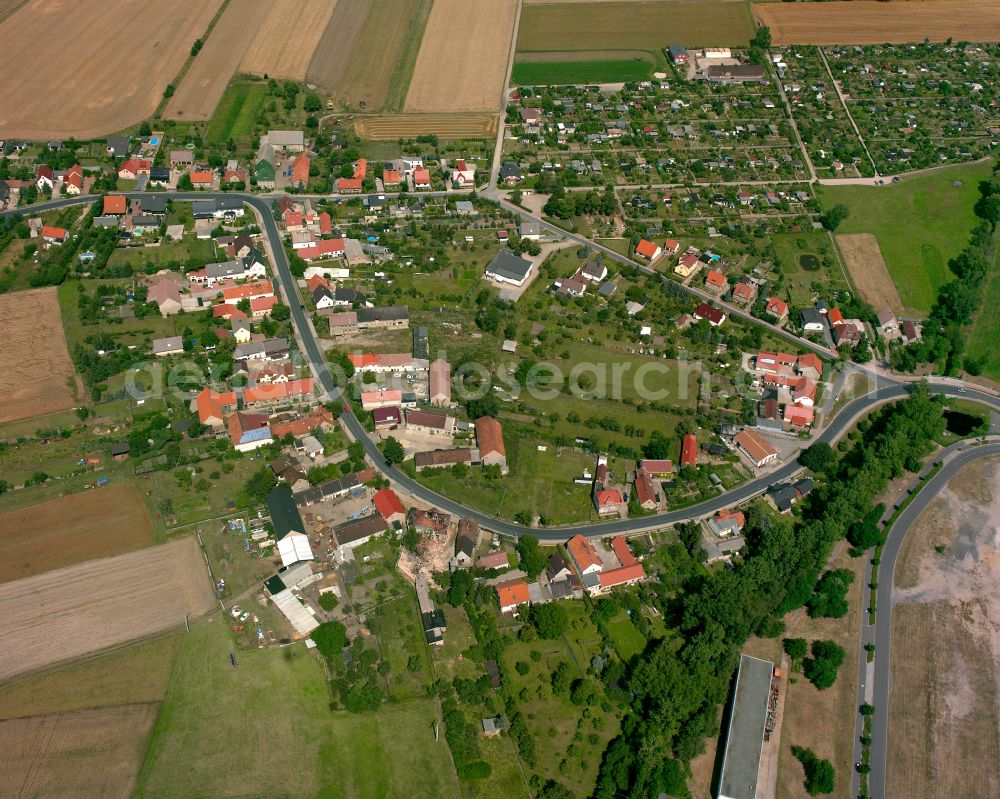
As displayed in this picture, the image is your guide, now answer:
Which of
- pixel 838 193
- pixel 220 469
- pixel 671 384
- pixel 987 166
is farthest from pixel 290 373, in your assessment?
pixel 987 166

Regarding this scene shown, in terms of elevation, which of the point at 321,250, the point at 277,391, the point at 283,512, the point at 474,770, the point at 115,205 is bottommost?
the point at 474,770

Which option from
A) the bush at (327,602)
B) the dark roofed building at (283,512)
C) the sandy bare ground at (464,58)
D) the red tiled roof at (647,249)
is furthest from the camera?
the sandy bare ground at (464,58)

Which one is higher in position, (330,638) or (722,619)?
(722,619)

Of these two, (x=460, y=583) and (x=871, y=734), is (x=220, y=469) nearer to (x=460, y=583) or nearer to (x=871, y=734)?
(x=460, y=583)

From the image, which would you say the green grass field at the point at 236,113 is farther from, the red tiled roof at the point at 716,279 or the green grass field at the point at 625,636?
the green grass field at the point at 625,636

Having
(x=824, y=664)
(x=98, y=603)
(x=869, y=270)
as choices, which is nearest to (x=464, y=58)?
(x=869, y=270)

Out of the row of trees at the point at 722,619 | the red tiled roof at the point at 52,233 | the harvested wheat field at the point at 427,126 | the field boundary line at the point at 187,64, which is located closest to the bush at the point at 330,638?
the row of trees at the point at 722,619

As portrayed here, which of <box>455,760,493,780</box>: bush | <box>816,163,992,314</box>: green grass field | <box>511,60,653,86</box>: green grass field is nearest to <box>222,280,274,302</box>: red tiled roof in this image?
<box>455,760,493,780</box>: bush

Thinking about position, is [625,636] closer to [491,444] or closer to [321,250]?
Result: [491,444]
